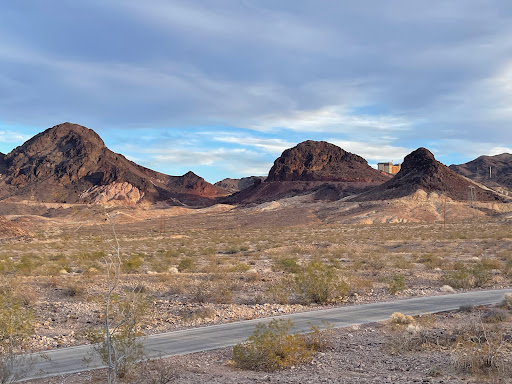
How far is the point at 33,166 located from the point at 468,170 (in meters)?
151

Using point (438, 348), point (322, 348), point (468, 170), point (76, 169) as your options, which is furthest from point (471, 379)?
point (468, 170)

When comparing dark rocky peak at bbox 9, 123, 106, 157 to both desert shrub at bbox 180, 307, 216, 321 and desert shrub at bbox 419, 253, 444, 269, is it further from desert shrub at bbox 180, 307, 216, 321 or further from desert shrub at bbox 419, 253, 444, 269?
desert shrub at bbox 180, 307, 216, 321

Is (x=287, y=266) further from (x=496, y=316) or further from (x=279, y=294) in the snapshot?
(x=496, y=316)

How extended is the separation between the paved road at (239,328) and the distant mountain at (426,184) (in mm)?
78432

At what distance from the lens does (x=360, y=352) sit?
969cm

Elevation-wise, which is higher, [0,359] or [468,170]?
[468,170]

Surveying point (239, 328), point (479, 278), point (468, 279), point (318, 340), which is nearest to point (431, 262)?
point (479, 278)

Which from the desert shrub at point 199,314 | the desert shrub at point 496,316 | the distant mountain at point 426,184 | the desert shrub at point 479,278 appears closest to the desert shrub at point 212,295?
the desert shrub at point 199,314

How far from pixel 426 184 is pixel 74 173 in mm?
91095

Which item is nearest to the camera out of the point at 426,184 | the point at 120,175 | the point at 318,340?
the point at 318,340

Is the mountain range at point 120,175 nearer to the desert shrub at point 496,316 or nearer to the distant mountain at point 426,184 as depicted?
the distant mountain at point 426,184

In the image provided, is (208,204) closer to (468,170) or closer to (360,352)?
(468,170)

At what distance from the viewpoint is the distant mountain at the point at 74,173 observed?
125688 millimetres

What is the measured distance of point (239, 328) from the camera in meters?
12.2
